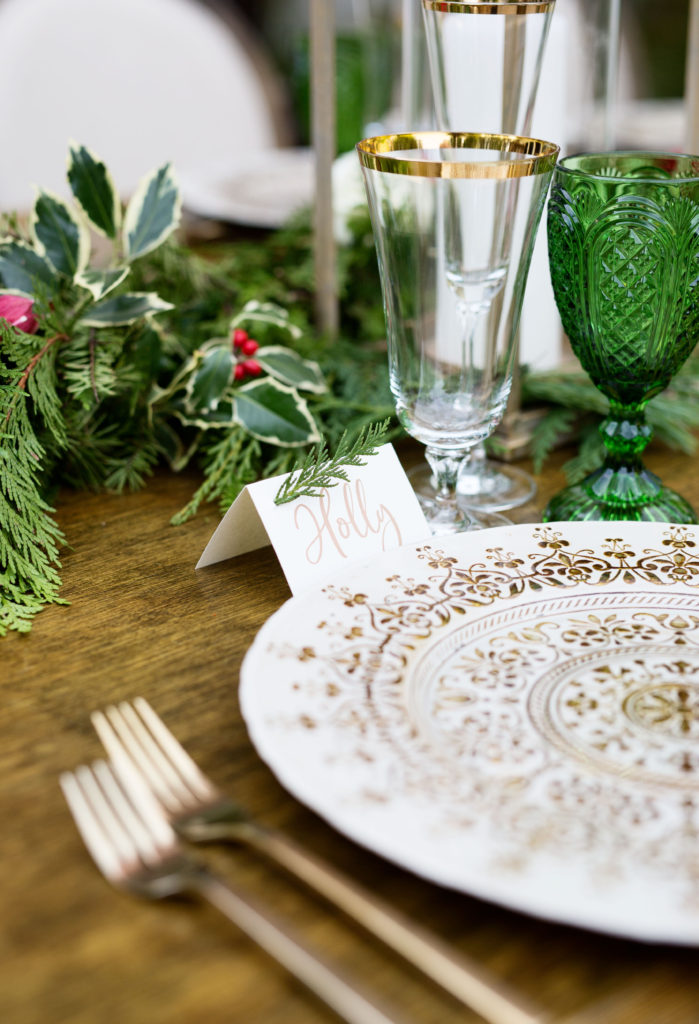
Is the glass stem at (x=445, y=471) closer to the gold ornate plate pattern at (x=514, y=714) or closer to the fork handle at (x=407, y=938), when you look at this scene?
the gold ornate plate pattern at (x=514, y=714)

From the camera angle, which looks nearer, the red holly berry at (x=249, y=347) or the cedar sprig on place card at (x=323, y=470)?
the cedar sprig on place card at (x=323, y=470)

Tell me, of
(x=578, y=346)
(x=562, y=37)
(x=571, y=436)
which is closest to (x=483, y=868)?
(x=578, y=346)

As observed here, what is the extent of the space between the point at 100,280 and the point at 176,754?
0.38 meters

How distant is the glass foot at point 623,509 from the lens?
0.63m

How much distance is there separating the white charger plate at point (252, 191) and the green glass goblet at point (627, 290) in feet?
1.89

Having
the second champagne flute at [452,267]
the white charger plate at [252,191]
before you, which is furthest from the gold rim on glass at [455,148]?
the white charger plate at [252,191]

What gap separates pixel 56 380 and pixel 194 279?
0.24 m

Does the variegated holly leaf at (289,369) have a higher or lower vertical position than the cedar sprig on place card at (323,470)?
higher

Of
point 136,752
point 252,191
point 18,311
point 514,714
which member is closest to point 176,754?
point 136,752

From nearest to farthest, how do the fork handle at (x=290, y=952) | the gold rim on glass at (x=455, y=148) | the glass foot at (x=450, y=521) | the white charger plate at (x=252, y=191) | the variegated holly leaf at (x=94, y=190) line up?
the fork handle at (x=290, y=952) → the gold rim on glass at (x=455, y=148) → the glass foot at (x=450, y=521) → the variegated holly leaf at (x=94, y=190) → the white charger plate at (x=252, y=191)

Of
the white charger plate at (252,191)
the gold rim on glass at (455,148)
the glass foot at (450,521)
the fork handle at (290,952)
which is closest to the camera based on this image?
the fork handle at (290,952)

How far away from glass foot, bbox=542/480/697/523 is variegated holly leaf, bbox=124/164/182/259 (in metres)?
0.33

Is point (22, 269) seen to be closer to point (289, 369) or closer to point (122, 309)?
point (122, 309)

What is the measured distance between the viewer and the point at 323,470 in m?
0.56
